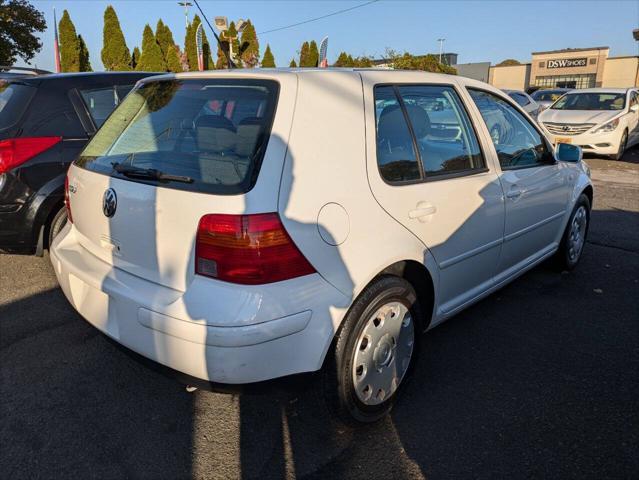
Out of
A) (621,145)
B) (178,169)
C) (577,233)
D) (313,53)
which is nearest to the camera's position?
(178,169)

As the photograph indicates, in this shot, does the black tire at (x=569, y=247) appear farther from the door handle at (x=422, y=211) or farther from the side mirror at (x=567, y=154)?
the door handle at (x=422, y=211)

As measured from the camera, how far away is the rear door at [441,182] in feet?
8.20

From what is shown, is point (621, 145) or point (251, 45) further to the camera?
point (251, 45)

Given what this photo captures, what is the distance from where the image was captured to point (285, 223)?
6.62 feet

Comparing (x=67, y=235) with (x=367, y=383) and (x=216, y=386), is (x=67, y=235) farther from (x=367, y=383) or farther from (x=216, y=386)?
(x=367, y=383)

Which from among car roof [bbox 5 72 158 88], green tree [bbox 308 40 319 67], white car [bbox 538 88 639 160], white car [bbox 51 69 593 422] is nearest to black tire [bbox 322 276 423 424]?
white car [bbox 51 69 593 422]

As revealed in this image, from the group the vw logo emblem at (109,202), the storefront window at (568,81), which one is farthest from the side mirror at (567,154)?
the storefront window at (568,81)

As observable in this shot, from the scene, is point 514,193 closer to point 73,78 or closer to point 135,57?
point 73,78

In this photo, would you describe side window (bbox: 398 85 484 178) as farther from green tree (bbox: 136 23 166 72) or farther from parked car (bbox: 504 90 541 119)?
green tree (bbox: 136 23 166 72)

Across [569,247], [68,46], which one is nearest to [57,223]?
[569,247]

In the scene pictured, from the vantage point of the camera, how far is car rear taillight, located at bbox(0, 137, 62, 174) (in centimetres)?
386

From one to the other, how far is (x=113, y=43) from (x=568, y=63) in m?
46.7

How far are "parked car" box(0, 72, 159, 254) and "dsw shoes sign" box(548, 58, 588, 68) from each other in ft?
200

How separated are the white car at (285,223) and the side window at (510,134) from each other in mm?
182
